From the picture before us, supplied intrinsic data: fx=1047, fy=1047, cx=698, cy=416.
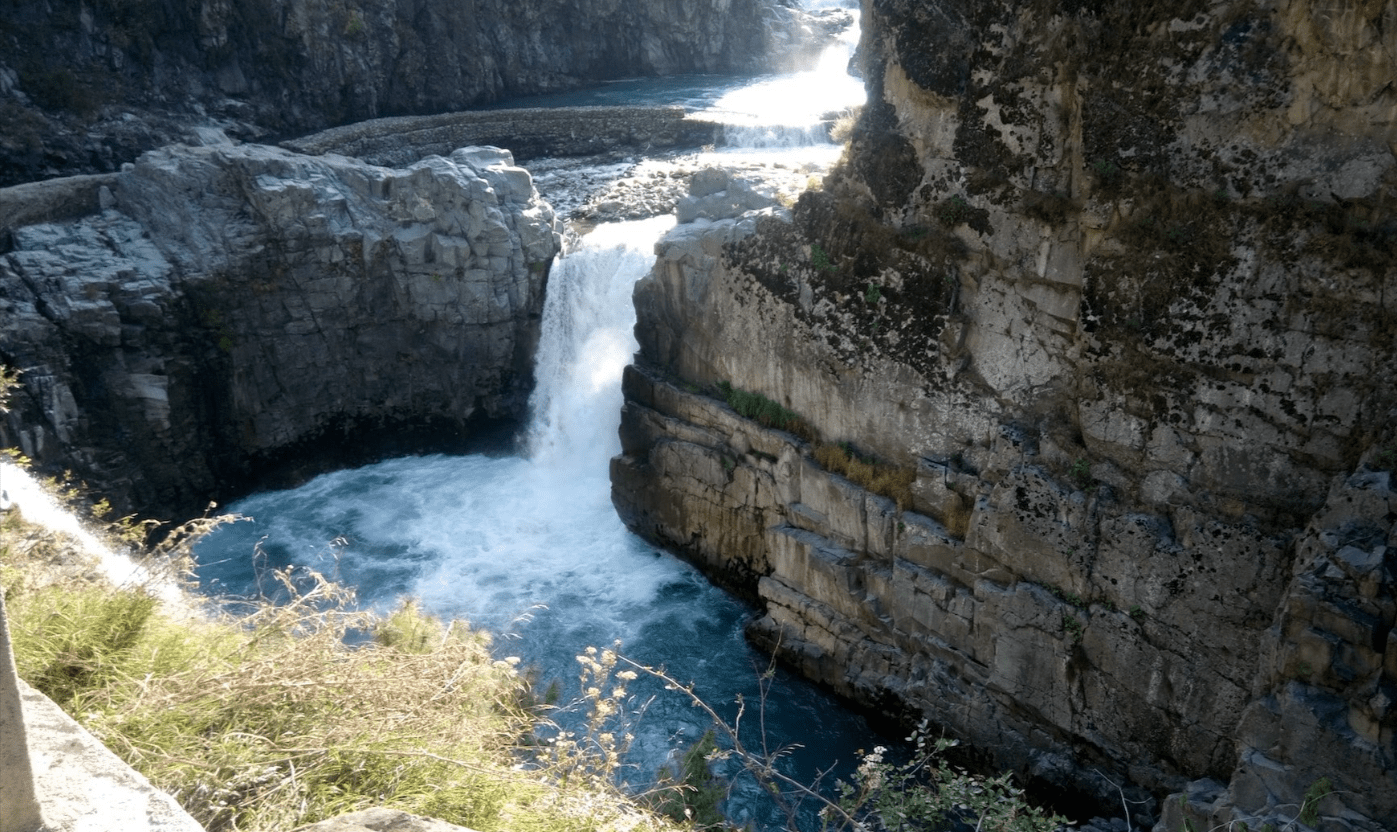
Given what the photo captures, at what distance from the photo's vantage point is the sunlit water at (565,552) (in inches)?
520

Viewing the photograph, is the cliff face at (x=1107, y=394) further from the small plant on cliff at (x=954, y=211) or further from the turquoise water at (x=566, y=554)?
the turquoise water at (x=566, y=554)

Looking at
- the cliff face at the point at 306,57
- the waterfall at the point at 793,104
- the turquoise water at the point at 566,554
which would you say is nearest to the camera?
the turquoise water at the point at 566,554

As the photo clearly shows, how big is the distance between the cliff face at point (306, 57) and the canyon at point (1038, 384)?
881cm

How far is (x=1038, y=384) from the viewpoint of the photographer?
37.7 ft

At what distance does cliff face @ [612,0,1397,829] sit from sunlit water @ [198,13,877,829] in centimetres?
111

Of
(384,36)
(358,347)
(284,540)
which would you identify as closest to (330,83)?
(384,36)

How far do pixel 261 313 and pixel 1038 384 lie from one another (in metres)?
13.7

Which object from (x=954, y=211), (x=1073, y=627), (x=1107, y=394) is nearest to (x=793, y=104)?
(x=954, y=211)

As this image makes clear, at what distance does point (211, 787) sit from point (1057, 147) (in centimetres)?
974

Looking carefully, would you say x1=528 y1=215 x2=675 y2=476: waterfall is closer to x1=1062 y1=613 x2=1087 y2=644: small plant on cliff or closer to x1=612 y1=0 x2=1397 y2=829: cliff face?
x1=612 y1=0 x2=1397 y2=829: cliff face

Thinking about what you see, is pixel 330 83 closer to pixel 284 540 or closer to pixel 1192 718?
pixel 284 540

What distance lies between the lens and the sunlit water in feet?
43.3

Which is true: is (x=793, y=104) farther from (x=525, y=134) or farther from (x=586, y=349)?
(x=586, y=349)

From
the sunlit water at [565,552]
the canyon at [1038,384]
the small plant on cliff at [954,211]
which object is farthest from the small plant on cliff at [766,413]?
the small plant on cliff at [954,211]
